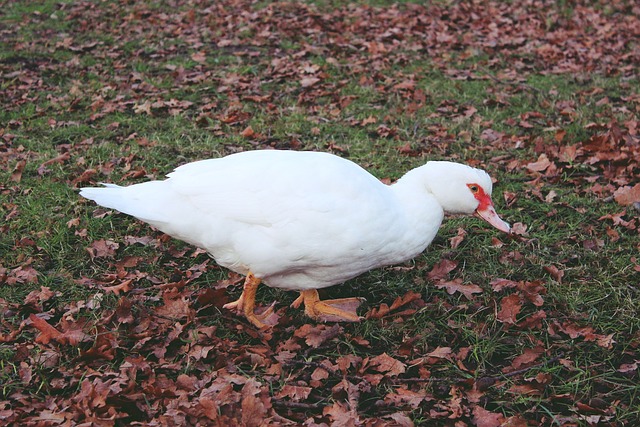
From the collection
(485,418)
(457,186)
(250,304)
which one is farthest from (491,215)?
(250,304)

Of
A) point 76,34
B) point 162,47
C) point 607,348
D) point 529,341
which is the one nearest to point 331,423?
point 529,341

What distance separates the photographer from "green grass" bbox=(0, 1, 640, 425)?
323 centimetres

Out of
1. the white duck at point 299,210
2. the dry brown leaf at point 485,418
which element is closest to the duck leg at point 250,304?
the white duck at point 299,210

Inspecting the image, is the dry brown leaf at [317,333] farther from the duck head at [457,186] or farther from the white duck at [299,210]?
the duck head at [457,186]

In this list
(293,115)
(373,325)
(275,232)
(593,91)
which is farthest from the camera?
(593,91)

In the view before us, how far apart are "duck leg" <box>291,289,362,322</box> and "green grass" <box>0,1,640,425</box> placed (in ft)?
0.27

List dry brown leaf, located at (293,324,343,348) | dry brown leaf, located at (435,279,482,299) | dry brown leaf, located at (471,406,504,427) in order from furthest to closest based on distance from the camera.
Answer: dry brown leaf, located at (435,279,482,299) < dry brown leaf, located at (293,324,343,348) < dry brown leaf, located at (471,406,504,427)

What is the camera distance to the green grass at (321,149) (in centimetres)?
323

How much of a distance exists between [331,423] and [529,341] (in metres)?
1.23

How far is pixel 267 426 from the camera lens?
107 inches

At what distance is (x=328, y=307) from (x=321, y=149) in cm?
243

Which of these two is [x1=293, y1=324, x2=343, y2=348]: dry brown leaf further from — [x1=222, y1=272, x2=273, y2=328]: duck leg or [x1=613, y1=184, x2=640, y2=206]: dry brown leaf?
[x1=613, y1=184, x2=640, y2=206]: dry brown leaf

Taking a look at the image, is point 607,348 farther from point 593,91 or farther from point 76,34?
point 76,34

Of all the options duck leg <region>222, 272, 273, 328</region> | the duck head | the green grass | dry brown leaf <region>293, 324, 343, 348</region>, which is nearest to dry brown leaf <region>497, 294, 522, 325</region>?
the green grass
